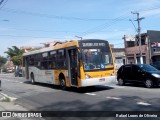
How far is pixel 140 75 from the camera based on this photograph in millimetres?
19453

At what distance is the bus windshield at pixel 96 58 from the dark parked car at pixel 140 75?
230cm

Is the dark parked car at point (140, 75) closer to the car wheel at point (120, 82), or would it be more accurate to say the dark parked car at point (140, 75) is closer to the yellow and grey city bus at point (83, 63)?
the car wheel at point (120, 82)

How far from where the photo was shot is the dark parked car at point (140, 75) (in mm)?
18500

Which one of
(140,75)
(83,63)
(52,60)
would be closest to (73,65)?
(83,63)

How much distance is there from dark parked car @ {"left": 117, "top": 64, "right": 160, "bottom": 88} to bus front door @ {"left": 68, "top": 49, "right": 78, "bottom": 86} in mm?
4210

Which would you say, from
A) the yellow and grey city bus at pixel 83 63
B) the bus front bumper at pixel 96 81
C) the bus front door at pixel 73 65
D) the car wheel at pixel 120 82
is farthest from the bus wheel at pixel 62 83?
the car wheel at pixel 120 82

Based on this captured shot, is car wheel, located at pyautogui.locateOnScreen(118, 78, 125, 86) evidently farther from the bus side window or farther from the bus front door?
the bus side window

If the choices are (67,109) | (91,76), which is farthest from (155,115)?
(91,76)

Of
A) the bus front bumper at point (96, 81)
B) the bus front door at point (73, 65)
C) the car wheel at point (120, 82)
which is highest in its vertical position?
the bus front door at point (73, 65)

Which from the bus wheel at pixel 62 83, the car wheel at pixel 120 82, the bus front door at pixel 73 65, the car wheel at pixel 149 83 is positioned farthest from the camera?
the car wheel at pixel 120 82

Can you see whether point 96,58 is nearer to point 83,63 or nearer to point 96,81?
point 83,63

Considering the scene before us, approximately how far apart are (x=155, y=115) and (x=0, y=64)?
138 m

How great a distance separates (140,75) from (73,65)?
4374mm

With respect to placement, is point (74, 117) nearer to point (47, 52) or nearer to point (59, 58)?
point (59, 58)
